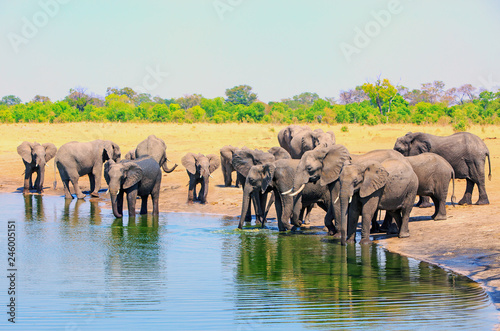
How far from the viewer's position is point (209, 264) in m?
9.80

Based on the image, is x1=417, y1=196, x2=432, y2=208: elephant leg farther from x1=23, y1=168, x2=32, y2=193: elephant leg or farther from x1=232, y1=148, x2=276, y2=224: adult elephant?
x1=23, y1=168, x2=32, y2=193: elephant leg

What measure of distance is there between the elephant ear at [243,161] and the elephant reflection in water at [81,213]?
3.25 m

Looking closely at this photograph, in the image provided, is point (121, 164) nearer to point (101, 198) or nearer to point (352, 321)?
point (101, 198)

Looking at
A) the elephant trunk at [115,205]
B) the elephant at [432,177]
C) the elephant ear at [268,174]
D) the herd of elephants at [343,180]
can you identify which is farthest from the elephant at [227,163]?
the elephant at [432,177]

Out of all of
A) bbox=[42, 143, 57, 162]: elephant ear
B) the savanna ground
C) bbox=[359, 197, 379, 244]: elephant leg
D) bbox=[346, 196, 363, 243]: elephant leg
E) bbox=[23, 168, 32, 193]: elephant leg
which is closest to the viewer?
the savanna ground

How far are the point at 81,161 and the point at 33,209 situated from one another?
112 inches

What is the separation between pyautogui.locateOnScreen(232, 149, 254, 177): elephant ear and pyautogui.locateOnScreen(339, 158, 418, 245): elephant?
341cm

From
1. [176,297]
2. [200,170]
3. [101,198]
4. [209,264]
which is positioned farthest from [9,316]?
[101,198]

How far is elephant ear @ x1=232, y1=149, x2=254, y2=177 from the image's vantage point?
14289 mm

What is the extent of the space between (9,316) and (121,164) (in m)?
7.35

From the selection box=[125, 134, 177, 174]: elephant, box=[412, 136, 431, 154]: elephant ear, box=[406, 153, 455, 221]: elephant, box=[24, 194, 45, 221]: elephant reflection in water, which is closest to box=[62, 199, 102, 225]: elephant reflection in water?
box=[24, 194, 45, 221]: elephant reflection in water

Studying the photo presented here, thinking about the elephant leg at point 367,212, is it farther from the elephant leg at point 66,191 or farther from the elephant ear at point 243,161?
the elephant leg at point 66,191

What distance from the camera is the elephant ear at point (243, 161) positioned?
46.9 ft

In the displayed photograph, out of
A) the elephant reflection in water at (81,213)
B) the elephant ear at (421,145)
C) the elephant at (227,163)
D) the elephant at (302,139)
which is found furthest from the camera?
the elephant at (302,139)
